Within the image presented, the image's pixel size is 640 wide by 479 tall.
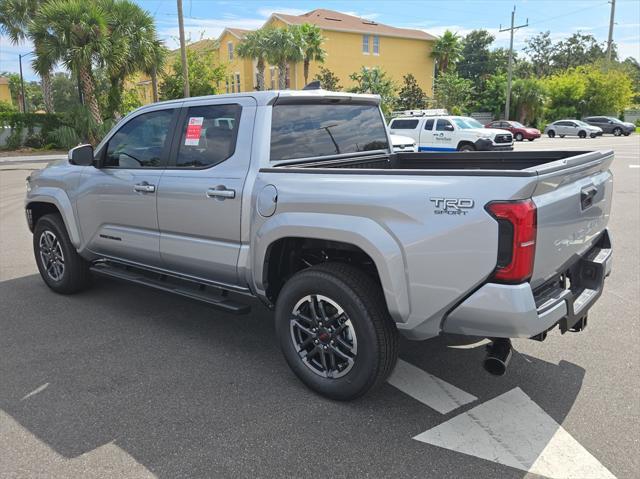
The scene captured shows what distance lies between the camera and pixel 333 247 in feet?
11.0

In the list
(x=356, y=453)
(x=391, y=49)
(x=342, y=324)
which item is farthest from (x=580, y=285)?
(x=391, y=49)

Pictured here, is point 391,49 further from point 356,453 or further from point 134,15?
point 356,453

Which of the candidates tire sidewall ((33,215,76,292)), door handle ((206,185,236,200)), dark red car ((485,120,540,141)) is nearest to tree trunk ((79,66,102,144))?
tire sidewall ((33,215,76,292))

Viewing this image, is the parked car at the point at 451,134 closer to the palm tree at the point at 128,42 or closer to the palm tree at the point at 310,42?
the palm tree at the point at 128,42

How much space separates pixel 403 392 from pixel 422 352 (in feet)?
2.14

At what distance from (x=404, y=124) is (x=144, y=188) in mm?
20608

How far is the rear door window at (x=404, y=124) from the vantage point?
2342 cm

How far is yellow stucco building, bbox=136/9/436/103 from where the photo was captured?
46.7m

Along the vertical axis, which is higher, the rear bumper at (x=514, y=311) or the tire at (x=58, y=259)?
the rear bumper at (x=514, y=311)

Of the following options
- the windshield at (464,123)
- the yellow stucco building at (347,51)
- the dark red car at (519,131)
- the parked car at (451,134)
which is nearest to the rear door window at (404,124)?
the parked car at (451,134)

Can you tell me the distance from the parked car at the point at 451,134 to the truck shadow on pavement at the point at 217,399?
62.3ft

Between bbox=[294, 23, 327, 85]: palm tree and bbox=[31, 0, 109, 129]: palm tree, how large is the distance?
19.5 meters

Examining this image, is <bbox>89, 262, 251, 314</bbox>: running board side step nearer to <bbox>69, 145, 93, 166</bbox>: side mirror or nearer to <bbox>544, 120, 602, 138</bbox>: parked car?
<bbox>69, 145, 93, 166</bbox>: side mirror

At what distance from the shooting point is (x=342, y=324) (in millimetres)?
3271
